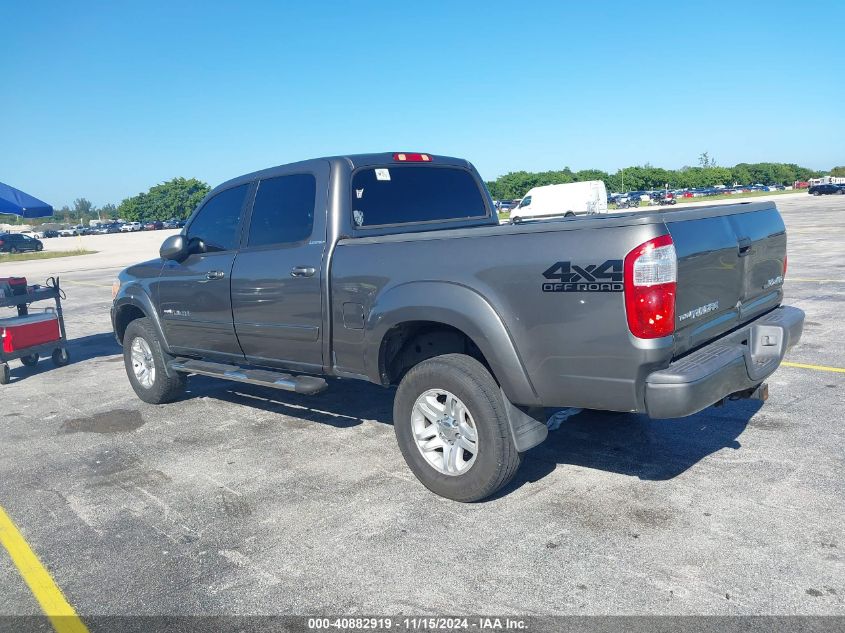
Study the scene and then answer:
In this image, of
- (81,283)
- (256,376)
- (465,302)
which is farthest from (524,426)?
(81,283)

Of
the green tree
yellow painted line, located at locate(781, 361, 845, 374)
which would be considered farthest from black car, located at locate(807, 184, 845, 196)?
the green tree

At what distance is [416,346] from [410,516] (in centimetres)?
113

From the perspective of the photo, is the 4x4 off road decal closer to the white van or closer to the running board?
the running board

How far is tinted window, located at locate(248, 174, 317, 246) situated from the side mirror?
2.28ft

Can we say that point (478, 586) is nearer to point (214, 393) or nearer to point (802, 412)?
point (802, 412)

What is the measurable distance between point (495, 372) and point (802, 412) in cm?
294

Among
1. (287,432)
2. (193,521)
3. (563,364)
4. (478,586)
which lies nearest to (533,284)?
(563,364)

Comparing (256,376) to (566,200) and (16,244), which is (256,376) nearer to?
(566,200)

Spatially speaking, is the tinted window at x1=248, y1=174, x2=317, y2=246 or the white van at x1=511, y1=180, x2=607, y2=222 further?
the white van at x1=511, y1=180, x2=607, y2=222

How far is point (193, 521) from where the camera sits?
3.89 meters

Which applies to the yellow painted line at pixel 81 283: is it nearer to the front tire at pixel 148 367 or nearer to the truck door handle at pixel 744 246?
the front tire at pixel 148 367

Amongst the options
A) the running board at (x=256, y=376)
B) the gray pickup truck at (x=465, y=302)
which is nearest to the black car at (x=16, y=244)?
the running board at (x=256, y=376)

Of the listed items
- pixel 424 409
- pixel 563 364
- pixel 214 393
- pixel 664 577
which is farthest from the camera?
pixel 214 393

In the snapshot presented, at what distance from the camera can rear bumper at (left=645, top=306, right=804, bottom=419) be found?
3.15 m
